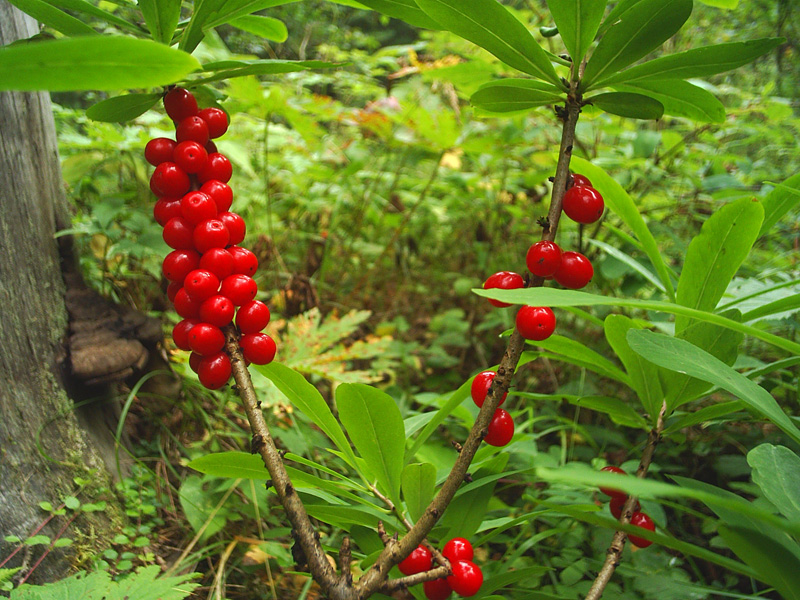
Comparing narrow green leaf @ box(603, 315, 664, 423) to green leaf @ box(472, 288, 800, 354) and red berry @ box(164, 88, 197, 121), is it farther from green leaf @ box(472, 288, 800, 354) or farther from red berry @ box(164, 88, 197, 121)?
red berry @ box(164, 88, 197, 121)

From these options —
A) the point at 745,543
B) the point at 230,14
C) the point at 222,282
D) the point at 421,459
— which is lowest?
the point at 421,459

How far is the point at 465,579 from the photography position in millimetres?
734

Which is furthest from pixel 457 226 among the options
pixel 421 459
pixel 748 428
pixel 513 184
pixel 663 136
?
pixel 421 459

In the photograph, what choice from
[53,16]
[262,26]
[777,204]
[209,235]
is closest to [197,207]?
[209,235]

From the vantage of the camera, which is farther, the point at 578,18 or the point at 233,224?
the point at 233,224

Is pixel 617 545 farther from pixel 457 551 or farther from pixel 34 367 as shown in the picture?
pixel 34 367

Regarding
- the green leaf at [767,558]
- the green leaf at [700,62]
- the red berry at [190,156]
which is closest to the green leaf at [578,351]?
the green leaf at [767,558]

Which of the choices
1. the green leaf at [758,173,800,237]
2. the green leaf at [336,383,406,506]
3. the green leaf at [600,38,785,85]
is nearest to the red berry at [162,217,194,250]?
Answer: the green leaf at [336,383,406,506]

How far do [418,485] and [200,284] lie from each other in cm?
48

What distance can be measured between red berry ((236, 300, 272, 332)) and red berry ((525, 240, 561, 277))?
16.0 inches

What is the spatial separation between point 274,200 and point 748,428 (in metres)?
2.65

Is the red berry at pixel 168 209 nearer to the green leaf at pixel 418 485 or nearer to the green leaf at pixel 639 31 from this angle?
the green leaf at pixel 418 485

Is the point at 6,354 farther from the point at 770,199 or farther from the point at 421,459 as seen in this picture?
the point at 770,199

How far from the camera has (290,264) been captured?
110 inches
